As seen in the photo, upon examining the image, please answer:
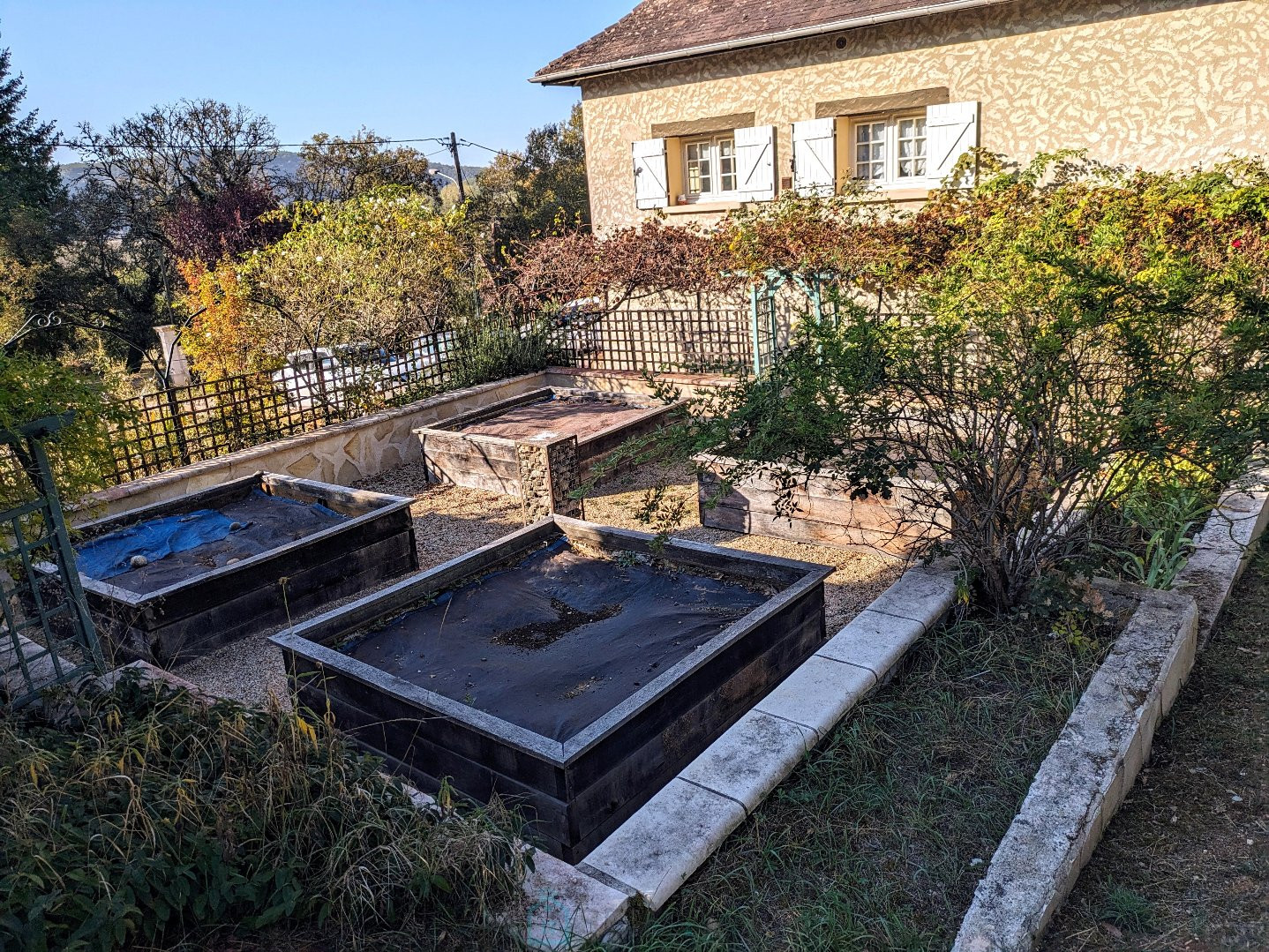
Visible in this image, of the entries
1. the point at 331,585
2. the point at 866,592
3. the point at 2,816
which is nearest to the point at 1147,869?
the point at 866,592

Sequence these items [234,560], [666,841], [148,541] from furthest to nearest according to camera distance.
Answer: [148,541]
[234,560]
[666,841]

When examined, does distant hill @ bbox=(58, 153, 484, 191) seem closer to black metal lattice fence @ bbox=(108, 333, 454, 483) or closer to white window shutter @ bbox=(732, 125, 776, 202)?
white window shutter @ bbox=(732, 125, 776, 202)

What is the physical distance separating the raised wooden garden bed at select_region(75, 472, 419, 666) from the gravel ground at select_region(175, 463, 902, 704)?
157mm

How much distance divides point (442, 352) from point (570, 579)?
607 centimetres

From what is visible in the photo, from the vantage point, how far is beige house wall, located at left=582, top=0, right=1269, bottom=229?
9078 millimetres

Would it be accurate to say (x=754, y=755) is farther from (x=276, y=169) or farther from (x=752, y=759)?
(x=276, y=169)

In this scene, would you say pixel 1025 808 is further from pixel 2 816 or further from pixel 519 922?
pixel 2 816

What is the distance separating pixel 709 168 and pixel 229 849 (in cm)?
1232

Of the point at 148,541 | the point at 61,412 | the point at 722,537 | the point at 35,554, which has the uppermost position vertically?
the point at 61,412

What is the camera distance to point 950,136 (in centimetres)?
1059

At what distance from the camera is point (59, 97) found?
23078mm

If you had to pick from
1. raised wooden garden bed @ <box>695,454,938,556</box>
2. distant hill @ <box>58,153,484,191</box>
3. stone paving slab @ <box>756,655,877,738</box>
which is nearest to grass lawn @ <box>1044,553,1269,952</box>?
stone paving slab @ <box>756,655,877,738</box>

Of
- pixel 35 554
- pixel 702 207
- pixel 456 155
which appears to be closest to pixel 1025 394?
pixel 35 554

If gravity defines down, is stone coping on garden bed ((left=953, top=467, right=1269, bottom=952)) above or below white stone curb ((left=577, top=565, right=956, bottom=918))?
below
